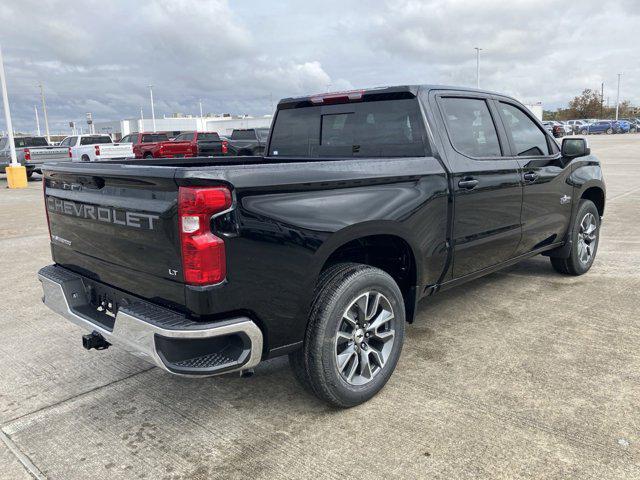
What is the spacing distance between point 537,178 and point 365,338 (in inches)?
92.6

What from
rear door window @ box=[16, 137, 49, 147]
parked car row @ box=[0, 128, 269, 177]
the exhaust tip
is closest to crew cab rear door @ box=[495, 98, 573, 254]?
the exhaust tip

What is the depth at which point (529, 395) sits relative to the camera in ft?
10.6

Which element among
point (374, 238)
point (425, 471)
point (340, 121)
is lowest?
point (425, 471)

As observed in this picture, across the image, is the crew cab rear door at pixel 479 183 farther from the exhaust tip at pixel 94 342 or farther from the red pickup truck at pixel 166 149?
the red pickup truck at pixel 166 149

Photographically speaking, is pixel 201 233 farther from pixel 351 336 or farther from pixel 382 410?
pixel 382 410

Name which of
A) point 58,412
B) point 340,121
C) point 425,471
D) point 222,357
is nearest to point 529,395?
point 425,471

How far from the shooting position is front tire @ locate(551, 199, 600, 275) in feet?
17.7

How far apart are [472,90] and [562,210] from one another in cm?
160

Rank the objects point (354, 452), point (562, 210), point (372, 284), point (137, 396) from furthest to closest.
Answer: point (562, 210) → point (137, 396) → point (372, 284) → point (354, 452)

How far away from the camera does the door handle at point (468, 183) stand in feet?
12.3

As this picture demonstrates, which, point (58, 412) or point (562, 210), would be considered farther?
point (562, 210)

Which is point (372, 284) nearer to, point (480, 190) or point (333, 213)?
point (333, 213)

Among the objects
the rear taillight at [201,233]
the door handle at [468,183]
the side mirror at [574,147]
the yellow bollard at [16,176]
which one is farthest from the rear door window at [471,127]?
the yellow bollard at [16,176]

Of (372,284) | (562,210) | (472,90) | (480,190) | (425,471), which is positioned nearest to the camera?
→ (425,471)
